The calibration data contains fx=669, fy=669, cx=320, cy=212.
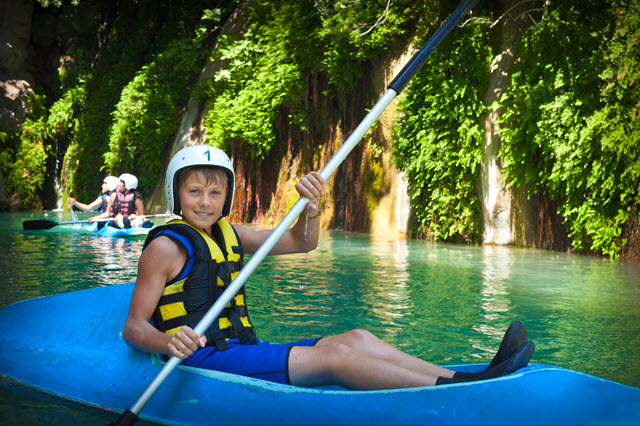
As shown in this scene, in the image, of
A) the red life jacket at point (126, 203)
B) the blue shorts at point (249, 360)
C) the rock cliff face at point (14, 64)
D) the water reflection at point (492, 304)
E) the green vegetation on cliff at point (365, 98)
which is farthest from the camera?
the rock cliff face at point (14, 64)

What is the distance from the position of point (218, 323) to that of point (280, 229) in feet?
1.45

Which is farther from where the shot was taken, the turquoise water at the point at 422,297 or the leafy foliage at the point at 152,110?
the leafy foliage at the point at 152,110

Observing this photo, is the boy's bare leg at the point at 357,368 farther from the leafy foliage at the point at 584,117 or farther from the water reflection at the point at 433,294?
the leafy foliage at the point at 584,117

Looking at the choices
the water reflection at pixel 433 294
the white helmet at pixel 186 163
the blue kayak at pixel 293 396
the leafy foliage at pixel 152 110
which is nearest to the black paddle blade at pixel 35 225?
the water reflection at pixel 433 294

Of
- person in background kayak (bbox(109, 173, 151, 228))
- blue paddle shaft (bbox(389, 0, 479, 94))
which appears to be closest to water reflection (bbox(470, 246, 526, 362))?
blue paddle shaft (bbox(389, 0, 479, 94))

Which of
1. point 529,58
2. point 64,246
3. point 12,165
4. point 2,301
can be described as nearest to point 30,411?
point 2,301

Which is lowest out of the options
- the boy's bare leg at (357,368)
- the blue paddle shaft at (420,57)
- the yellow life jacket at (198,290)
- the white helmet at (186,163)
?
the boy's bare leg at (357,368)

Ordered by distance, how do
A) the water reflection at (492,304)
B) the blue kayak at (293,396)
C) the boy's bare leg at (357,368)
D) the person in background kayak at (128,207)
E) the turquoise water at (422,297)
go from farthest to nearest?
the person in background kayak at (128,207), the water reflection at (492,304), the turquoise water at (422,297), the boy's bare leg at (357,368), the blue kayak at (293,396)

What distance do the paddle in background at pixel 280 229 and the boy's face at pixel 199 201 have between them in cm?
25

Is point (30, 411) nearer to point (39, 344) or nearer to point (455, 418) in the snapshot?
point (39, 344)

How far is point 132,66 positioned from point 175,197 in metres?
21.1

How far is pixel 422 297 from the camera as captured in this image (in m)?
5.59

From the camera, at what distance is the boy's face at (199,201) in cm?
271

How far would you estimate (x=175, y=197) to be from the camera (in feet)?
8.99
